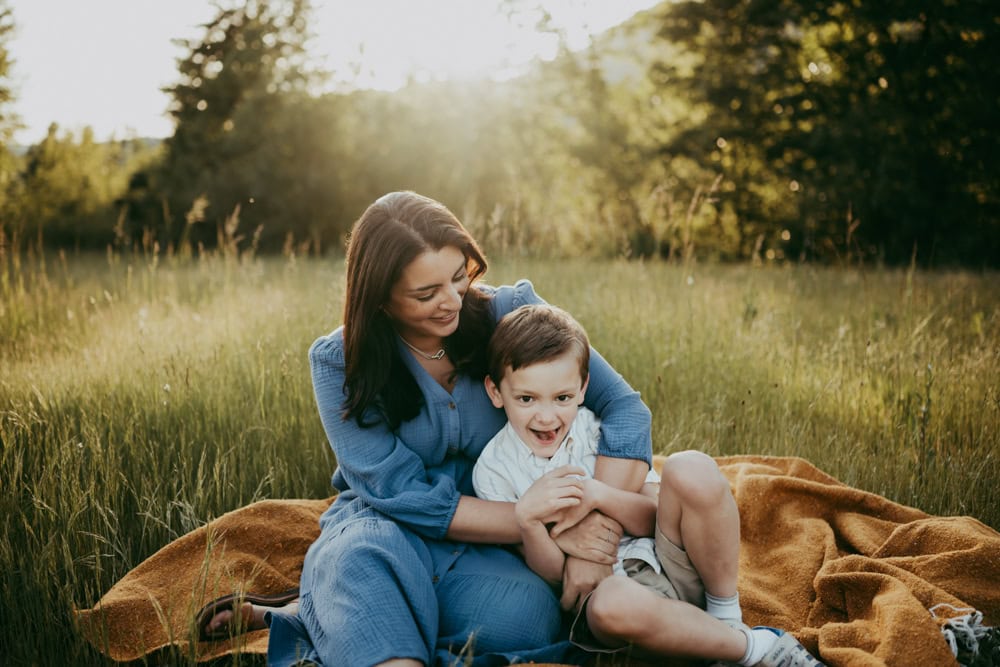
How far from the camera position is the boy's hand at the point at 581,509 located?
225 centimetres

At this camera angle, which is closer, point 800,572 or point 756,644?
point 756,644

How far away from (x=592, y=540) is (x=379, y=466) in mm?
710

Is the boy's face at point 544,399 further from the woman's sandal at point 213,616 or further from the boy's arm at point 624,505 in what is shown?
the woman's sandal at point 213,616

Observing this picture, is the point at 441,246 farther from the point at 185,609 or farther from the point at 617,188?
the point at 617,188

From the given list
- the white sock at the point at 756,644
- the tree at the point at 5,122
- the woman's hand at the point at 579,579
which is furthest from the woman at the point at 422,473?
the tree at the point at 5,122

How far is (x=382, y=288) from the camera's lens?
2.36 metres

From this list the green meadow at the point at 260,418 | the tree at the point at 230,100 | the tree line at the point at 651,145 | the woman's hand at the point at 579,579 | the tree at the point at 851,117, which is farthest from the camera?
the tree at the point at 230,100

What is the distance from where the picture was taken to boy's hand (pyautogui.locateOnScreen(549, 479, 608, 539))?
2.25 metres

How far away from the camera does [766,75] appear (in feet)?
45.8

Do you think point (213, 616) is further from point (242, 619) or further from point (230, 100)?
point (230, 100)

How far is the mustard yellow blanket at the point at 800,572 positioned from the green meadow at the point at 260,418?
0.15 meters

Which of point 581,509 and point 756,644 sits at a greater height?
point 581,509

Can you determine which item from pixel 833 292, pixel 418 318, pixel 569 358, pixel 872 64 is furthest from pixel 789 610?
pixel 872 64

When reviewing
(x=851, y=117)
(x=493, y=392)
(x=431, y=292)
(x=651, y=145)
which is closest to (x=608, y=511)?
(x=493, y=392)
